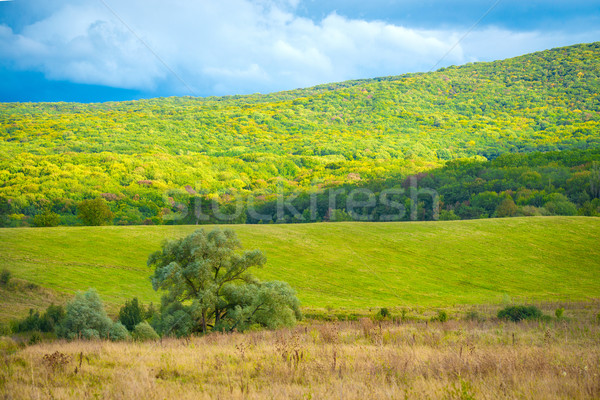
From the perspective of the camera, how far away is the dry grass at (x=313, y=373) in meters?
5.52

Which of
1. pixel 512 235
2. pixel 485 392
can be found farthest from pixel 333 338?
pixel 512 235

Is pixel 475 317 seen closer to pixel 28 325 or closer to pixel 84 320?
pixel 84 320

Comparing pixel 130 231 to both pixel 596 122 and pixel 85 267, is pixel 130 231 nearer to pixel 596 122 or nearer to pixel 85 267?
pixel 85 267

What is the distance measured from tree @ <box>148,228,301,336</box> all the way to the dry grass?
28.3 feet

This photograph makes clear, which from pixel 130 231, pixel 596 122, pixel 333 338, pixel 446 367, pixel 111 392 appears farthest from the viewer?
pixel 596 122

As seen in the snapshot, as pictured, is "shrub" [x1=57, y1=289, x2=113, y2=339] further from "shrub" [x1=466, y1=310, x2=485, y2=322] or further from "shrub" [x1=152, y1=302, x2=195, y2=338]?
"shrub" [x1=466, y1=310, x2=485, y2=322]

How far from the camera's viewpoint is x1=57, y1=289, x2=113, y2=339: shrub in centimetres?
1595

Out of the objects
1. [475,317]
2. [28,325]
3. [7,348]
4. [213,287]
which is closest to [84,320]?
[28,325]

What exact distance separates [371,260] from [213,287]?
91.6 feet

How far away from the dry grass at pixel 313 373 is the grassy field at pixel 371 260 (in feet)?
66.0

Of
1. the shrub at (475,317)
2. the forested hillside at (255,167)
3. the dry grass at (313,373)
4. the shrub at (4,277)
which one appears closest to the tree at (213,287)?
the dry grass at (313,373)

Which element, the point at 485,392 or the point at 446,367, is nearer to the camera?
the point at 485,392

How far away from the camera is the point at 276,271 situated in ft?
128

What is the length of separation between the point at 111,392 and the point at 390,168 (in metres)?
128
